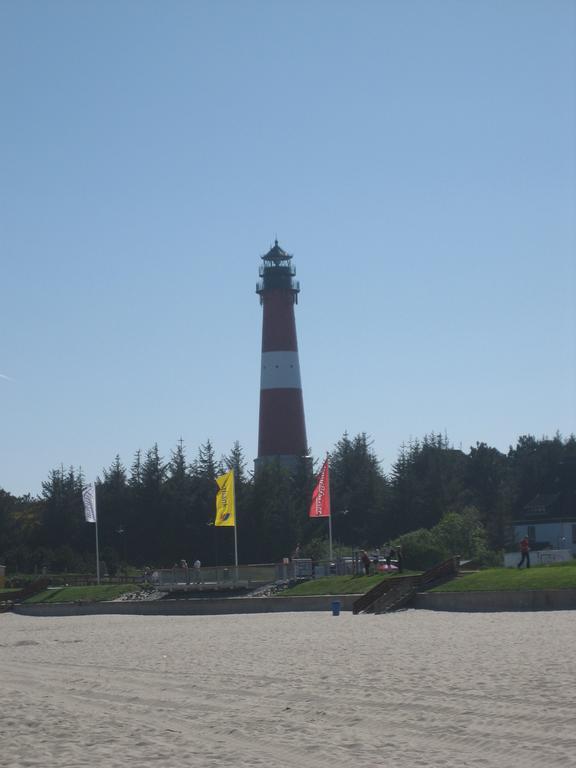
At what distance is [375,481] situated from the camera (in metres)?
86.7

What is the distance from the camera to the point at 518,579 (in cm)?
3362

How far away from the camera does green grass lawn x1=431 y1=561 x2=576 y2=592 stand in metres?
32.0

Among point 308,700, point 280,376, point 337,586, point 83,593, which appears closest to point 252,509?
point 280,376

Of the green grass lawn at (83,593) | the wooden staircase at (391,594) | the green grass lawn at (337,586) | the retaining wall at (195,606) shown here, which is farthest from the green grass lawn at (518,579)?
the green grass lawn at (83,593)

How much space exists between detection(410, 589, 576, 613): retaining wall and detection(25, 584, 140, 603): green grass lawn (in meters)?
22.4

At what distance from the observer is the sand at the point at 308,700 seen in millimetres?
11711

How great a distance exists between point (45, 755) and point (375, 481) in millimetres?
75381

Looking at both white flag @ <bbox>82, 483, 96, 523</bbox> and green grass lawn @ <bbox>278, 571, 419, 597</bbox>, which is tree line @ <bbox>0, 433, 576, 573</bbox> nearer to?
white flag @ <bbox>82, 483, 96, 523</bbox>

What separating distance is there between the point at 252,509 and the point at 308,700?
62.4 meters

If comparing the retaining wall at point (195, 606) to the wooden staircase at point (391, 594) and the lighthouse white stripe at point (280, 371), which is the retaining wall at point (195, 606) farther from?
the lighthouse white stripe at point (280, 371)

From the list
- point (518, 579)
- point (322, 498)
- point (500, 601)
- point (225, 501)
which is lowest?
point (500, 601)

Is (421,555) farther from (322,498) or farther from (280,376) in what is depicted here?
(280,376)

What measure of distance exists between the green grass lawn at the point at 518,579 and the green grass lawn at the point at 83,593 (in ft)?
71.8

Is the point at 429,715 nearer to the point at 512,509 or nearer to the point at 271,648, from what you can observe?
the point at 271,648
